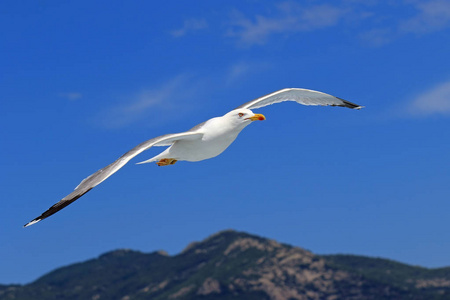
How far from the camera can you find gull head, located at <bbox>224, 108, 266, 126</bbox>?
2473 cm

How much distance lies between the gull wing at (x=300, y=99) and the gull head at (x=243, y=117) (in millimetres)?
4369

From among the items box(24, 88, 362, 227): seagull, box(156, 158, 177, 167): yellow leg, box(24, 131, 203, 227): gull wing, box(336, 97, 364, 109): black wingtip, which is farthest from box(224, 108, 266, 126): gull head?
box(336, 97, 364, 109): black wingtip

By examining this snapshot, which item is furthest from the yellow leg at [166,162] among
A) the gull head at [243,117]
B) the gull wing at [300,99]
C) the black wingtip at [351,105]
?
the black wingtip at [351,105]

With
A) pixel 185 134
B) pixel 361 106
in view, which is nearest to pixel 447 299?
pixel 361 106

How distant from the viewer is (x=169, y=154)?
25312mm

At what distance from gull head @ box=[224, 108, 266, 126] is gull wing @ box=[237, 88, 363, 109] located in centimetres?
437

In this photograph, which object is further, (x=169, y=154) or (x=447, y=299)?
(x=447, y=299)

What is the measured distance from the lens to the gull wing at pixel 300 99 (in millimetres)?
30656

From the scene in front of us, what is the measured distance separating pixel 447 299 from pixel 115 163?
199252 mm

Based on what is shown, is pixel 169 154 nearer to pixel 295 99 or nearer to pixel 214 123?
pixel 214 123

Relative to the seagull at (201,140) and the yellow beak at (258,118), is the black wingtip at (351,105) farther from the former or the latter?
the yellow beak at (258,118)

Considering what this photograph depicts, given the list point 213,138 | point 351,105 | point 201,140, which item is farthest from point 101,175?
point 351,105

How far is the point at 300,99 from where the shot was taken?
33.5m

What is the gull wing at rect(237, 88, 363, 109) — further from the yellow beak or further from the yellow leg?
the yellow leg
